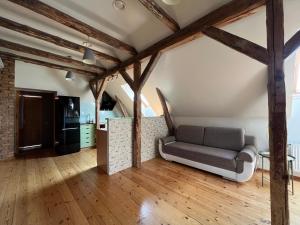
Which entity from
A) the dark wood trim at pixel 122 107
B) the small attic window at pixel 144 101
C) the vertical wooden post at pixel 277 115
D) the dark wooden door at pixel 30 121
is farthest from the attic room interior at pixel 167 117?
the dark wood trim at pixel 122 107

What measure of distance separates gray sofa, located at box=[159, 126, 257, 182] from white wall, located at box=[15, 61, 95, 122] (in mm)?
3443

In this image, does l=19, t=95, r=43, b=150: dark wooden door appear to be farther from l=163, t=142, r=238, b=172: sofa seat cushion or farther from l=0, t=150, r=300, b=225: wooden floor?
l=163, t=142, r=238, b=172: sofa seat cushion

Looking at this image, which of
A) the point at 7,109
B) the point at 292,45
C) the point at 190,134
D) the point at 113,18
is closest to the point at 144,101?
the point at 190,134

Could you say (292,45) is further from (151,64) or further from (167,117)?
(167,117)

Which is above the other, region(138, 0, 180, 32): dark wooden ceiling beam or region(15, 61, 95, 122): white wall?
region(138, 0, 180, 32): dark wooden ceiling beam

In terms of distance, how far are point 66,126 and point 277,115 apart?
501 cm

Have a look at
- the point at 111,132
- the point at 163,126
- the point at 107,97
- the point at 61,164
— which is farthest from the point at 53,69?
the point at 163,126

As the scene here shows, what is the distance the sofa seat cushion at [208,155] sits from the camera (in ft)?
8.93

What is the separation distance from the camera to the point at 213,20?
79.5 inches

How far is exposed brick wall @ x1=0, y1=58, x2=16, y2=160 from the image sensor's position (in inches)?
156

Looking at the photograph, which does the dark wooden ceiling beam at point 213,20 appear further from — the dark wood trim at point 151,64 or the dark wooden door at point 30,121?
the dark wooden door at point 30,121

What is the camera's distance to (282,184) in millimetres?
1502

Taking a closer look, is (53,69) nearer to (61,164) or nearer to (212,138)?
(61,164)

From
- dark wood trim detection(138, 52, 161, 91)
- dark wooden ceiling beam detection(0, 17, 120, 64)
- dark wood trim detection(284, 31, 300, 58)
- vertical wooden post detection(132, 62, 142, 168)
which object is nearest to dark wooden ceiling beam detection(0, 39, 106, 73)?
dark wooden ceiling beam detection(0, 17, 120, 64)
